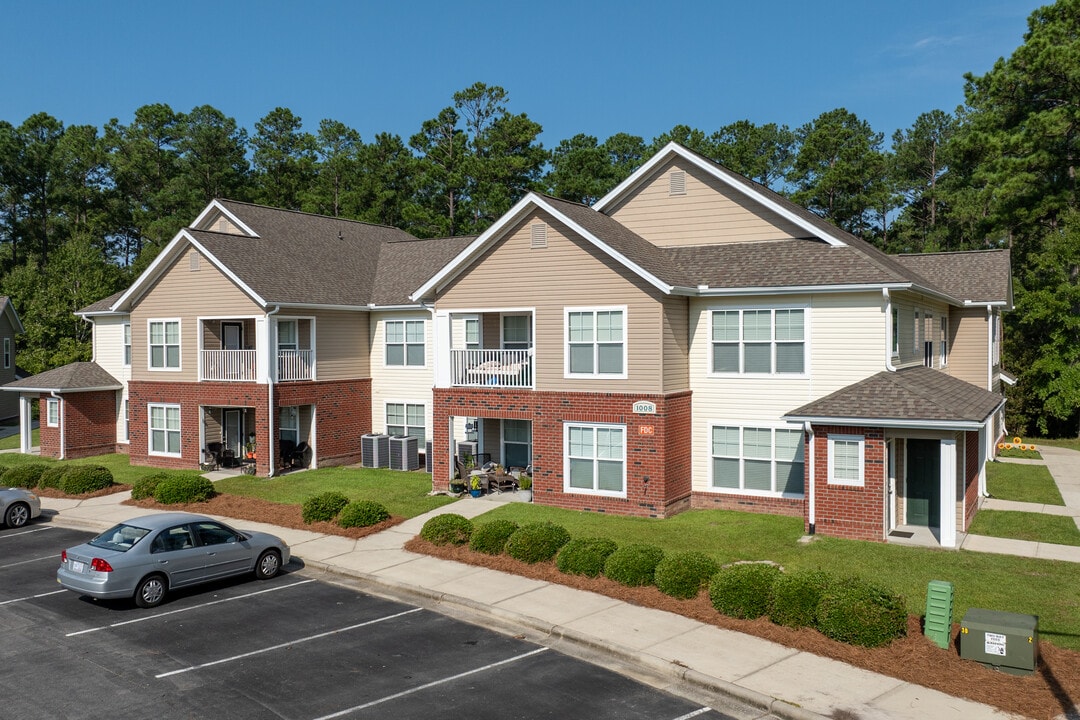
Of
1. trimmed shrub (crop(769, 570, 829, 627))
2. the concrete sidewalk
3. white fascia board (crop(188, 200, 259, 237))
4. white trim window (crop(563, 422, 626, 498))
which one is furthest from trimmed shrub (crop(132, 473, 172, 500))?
trimmed shrub (crop(769, 570, 829, 627))

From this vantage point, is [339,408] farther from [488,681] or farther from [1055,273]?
[1055,273]

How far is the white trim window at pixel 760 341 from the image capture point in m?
21.6

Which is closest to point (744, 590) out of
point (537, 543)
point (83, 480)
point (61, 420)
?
point (537, 543)

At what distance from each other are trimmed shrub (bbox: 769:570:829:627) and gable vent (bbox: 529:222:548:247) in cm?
1235

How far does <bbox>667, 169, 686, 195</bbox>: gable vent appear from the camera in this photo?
25062 mm

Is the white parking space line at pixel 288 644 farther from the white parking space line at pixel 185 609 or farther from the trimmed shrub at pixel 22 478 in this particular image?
the trimmed shrub at pixel 22 478

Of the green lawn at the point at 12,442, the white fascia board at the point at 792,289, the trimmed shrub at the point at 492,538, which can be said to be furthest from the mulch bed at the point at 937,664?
the green lawn at the point at 12,442

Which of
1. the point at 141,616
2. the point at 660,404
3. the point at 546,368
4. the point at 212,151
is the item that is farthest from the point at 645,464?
the point at 212,151

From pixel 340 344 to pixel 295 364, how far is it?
215 centimetres

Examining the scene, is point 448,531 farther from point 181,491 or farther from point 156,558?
A: point 181,491

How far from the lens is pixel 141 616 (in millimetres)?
14688

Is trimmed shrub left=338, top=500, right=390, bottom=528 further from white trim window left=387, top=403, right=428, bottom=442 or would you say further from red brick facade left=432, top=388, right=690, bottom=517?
white trim window left=387, top=403, right=428, bottom=442

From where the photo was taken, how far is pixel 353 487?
26125mm

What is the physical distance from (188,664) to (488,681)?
454 centimetres
